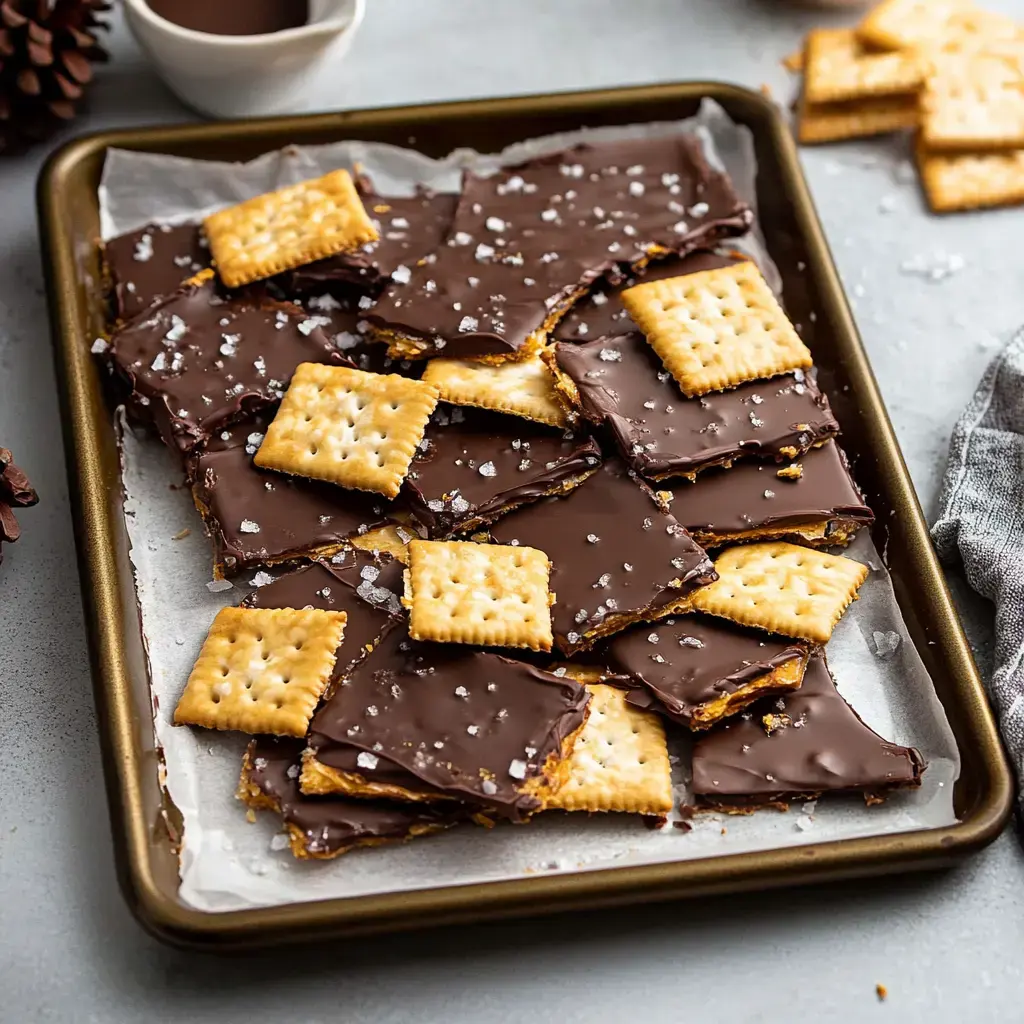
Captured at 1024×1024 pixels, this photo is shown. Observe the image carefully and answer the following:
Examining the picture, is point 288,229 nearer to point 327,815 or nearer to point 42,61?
point 42,61

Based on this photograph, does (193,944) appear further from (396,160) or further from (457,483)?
(396,160)

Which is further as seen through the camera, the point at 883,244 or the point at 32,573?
the point at 883,244

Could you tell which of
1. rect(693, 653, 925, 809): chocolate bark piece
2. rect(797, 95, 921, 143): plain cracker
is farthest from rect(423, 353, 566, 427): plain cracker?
rect(797, 95, 921, 143): plain cracker

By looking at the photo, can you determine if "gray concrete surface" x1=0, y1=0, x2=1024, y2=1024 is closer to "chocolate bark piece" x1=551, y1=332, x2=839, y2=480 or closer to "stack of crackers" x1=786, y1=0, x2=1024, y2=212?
"chocolate bark piece" x1=551, y1=332, x2=839, y2=480

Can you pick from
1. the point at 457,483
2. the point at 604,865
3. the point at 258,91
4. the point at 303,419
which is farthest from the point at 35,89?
the point at 604,865

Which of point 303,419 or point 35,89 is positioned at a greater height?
point 35,89

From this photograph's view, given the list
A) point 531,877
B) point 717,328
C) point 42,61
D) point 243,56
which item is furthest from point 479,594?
point 42,61

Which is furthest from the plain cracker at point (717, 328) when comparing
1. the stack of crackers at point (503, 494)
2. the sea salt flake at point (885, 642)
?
the sea salt flake at point (885, 642)
